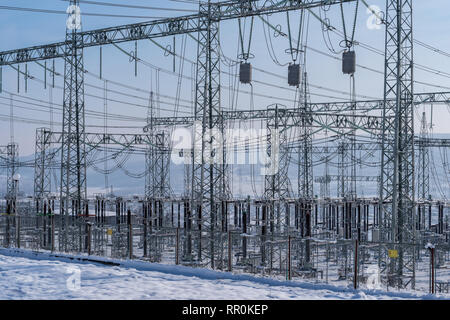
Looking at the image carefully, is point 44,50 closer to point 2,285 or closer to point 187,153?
point 2,285

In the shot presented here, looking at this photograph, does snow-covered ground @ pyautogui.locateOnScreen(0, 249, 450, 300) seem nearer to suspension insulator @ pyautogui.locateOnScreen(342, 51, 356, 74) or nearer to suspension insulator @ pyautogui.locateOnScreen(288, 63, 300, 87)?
suspension insulator @ pyautogui.locateOnScreen(342, 51, 356, 74)

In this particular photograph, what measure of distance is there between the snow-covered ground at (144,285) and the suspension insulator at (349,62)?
8.80 m

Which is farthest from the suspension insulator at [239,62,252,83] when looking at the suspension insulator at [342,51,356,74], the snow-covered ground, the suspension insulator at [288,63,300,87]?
the snow-covered ground

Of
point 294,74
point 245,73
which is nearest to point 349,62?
point 294,74

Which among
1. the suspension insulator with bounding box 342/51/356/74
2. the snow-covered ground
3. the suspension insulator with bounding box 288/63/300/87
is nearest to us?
the snow-covered ground

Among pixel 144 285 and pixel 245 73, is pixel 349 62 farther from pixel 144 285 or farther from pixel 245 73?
pixel 144 285

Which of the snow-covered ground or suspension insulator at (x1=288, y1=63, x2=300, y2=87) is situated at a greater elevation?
suspension insulator at (x1=288, y1=63, x2=300, y2=87)

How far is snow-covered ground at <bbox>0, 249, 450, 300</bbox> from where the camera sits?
11.1 metres

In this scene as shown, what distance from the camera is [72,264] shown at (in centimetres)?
1528

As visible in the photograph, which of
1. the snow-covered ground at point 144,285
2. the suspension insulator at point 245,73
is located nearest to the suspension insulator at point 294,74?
the suspension insulator at point 245,73

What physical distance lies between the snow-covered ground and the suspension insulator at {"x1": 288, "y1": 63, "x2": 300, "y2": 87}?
900 centimetres

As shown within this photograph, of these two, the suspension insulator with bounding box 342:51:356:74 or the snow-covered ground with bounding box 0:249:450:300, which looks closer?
the snow-covered ground with bounding box 0:249:450:300

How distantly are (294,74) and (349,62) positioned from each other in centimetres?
227
